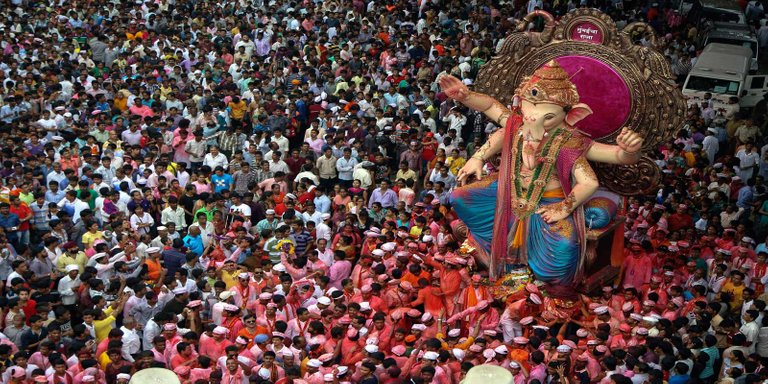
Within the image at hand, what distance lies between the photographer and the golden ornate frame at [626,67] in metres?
17.3

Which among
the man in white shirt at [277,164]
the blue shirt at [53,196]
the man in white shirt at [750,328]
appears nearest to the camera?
the man in white shirt at [750,328]

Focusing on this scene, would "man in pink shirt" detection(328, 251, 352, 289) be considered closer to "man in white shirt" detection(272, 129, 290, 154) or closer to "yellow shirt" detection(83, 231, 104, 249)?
"yellow shirt" detection(83, 231, 104, 249)

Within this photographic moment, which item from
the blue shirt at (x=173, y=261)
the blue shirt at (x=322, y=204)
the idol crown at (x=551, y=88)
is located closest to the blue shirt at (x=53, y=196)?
the blue shirt at (x=173, y=261)

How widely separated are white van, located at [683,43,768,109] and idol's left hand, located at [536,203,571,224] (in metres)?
8.79

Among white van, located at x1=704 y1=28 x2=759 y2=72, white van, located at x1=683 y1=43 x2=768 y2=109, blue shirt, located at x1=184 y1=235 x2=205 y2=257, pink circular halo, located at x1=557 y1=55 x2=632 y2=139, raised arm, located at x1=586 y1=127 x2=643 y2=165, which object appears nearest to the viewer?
raised arm, located at x1=586 y1=127 x2=643 y2=165

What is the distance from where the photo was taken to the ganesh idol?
16.7m

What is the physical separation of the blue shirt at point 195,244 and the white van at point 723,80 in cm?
1106

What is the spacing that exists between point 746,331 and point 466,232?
13.5ft

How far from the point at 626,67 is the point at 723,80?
322 inches

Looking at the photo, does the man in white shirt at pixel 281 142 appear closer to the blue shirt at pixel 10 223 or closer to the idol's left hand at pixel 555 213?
the blue shirt at pixel 10 223

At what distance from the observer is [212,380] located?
14.0 metres

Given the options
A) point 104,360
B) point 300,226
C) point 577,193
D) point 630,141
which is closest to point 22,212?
point 300,226

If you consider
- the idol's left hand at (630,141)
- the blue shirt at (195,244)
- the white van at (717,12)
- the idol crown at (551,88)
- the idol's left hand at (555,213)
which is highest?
the idol crown at (551,88)

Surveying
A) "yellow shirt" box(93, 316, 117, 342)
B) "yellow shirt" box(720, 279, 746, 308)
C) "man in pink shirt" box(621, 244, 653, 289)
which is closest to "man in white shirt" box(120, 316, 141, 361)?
"yellow shirt" box(93, 316, 117, 342)
